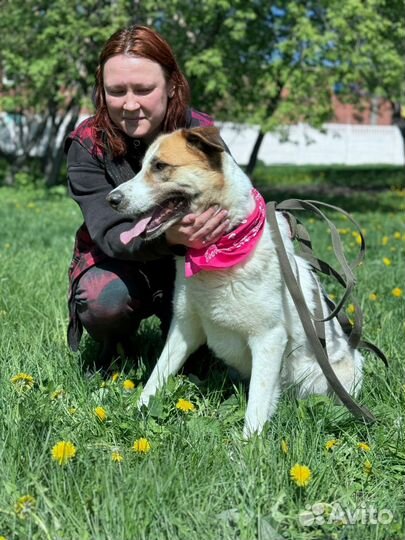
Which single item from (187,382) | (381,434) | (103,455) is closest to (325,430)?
(381,434)

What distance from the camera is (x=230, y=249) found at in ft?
8.80

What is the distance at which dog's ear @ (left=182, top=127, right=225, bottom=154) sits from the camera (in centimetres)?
255

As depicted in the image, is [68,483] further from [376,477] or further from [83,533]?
[376,477]

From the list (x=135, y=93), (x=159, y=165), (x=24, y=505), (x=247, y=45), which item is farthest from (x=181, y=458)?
(x=247, y=45)

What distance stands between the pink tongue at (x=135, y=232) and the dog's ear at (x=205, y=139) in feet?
1.16

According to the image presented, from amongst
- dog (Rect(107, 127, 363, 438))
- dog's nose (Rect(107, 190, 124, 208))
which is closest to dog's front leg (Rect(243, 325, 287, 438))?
dog (Rect(107, 127, 363, 438))

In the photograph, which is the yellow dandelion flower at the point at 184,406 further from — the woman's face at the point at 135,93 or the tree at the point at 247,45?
the tree at the point at 247,45

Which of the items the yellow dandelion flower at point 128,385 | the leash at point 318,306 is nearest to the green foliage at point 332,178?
the leash at point 318,306

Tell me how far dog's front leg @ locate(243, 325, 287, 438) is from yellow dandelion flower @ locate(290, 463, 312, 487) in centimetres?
56

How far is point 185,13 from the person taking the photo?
37.5 ft

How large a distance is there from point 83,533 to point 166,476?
0.34m

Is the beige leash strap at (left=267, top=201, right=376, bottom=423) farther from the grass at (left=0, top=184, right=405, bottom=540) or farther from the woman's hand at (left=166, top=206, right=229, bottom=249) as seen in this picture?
the woman's hand at (left=166, top=206, right=229, bottom=249)

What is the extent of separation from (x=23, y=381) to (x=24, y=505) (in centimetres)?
94

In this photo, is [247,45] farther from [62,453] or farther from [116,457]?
[62,453]
